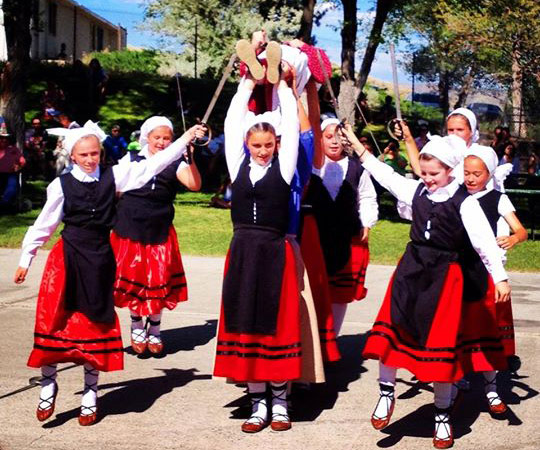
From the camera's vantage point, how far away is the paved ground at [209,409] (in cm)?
566

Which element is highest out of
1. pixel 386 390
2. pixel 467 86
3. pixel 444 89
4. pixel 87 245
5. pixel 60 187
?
pixel 444 89

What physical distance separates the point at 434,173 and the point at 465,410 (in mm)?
1758

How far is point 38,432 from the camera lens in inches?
225

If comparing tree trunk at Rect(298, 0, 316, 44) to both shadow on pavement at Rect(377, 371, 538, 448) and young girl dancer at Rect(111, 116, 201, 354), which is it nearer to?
young girl dancer at Rect(111, 116, 201, 354)

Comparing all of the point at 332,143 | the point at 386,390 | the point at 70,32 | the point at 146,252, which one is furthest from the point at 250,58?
the point at 70,32

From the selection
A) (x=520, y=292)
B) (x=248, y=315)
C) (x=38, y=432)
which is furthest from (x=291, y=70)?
(x=520, y=292)

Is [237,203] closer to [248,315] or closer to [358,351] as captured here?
[248,315]

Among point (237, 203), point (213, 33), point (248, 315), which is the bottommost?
point (248, 315)

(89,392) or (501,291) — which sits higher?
(501,291)

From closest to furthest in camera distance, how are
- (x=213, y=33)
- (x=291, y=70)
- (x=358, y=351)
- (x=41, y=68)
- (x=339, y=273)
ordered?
(x=291, y=70)
(x=339, y=273)
(x=358, y=351)
(x=41, y=68)
(x=213, y=33)

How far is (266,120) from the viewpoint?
232 inches

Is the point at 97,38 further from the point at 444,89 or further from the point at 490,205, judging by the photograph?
the point at 490,205

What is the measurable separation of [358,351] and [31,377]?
8.88 ft

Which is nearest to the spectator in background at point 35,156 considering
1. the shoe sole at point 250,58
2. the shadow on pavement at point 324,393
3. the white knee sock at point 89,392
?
the shadow on pavement at point 324,393
